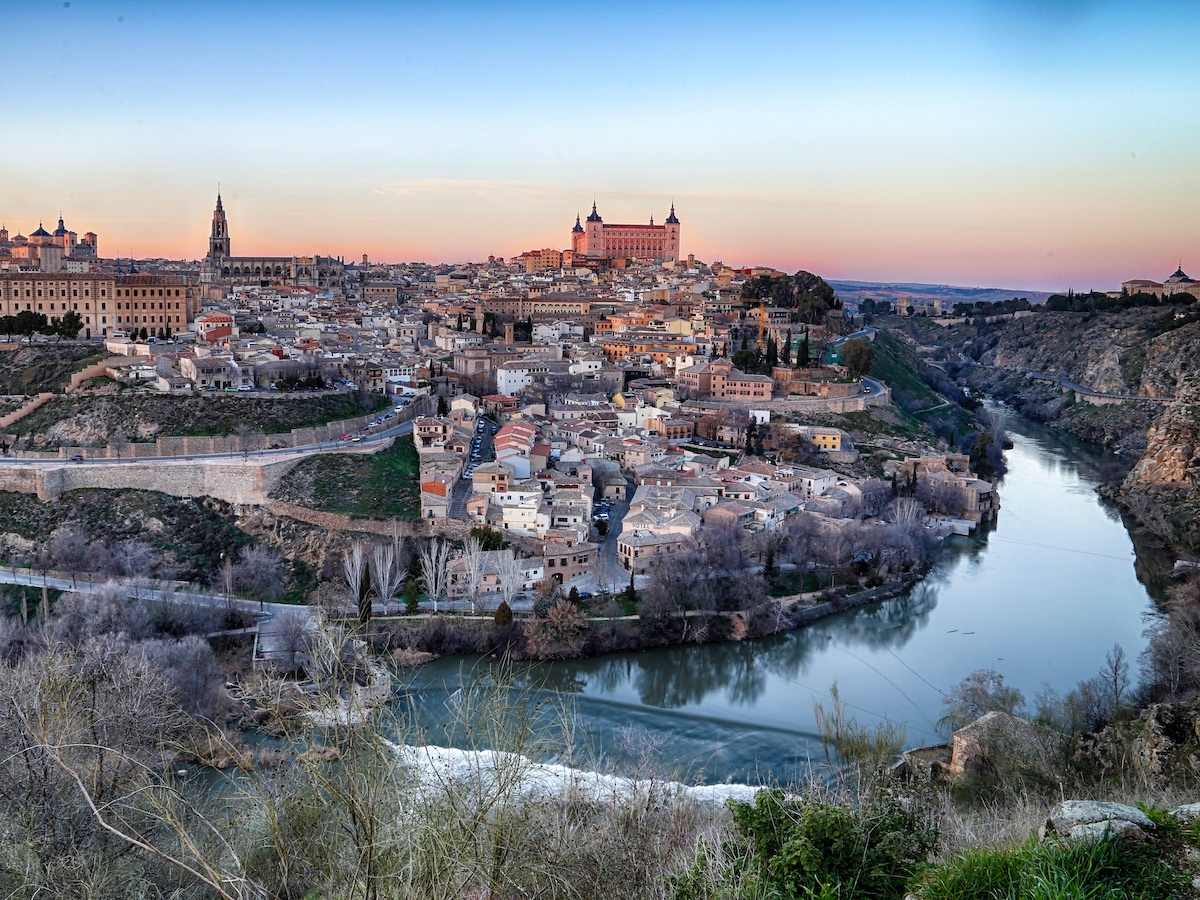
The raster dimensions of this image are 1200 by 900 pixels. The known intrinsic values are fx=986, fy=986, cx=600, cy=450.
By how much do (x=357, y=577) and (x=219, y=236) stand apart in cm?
2396

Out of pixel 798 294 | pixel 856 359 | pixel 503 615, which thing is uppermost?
pixel 798 294

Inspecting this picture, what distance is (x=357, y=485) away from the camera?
1023cm

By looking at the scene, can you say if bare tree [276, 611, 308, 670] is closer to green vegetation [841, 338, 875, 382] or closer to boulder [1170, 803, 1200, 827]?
boulder [1170, 803, 1200, 827]

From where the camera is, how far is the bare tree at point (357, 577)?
8.14 metres

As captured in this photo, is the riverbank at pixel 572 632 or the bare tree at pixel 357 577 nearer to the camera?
the riverbank at pixel 572 632

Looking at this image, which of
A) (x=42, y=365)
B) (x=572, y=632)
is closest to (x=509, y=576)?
(x=572, y=632)

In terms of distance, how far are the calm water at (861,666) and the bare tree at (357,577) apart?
0.98 m

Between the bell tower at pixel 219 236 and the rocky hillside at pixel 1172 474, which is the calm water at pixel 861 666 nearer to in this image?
the rocky hillside at pixel 1172 474

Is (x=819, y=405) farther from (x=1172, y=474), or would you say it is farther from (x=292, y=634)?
(x=292, y=634)

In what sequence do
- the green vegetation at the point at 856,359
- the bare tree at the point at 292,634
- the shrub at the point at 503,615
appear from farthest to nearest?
1. the green vegetation at the point at 856,359
2. the shrub at the point at 503,615
3. the bare tree at the point at 292,634

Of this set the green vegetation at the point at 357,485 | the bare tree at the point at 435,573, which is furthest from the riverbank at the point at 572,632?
the green vegetation at the point at 357,485

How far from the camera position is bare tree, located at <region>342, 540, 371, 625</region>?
26.7ft

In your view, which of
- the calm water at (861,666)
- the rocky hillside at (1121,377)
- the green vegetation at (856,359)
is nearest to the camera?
the calm water at (861,666)

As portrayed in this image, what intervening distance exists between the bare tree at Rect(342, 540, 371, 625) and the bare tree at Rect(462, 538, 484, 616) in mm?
851
